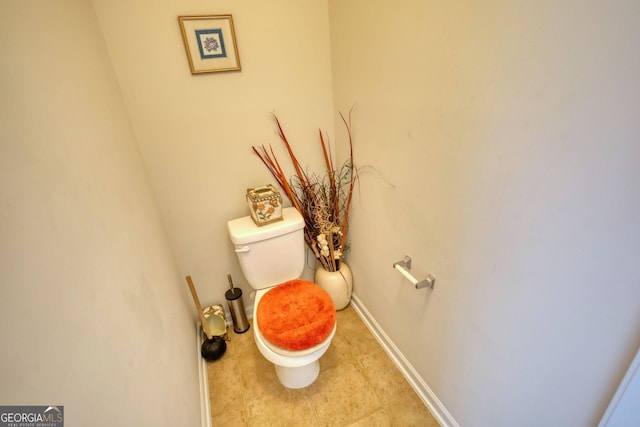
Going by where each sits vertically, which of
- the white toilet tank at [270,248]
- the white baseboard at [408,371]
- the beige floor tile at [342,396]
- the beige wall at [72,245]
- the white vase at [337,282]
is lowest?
the beige floor tile at [342,396]

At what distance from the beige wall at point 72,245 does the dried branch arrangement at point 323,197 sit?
2.51 ft

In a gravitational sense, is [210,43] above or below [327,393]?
above

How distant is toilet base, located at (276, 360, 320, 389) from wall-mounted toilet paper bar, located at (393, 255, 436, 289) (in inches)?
27.1

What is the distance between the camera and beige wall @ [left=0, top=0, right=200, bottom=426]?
399 millimetres

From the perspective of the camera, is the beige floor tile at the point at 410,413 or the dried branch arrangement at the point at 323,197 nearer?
the beige floor tile at the point at 410,413

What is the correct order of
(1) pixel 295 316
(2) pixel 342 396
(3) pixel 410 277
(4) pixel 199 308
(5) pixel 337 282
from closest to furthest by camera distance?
(3) pixel 410 277 < (1) pixel 295 316 < (2) pixel 342 396 < (4) pixel 199 308 < (5) pixel 337 282

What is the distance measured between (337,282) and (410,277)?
69 centimetres

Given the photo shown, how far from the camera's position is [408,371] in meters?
1.46

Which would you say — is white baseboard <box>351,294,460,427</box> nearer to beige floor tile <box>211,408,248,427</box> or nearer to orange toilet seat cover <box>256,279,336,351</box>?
orange toilet seat cover <box>256,279,336,351</box>

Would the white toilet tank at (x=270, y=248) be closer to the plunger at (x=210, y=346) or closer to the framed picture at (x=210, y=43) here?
the plunger at (x=210, y=346)

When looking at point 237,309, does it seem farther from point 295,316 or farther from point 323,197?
point 323,197

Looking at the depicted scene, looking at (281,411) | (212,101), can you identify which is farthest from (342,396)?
(212,101)

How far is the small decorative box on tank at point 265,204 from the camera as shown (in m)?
1.42

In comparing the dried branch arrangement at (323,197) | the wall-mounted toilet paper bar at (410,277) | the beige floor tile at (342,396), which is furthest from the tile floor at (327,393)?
the wall-mounted toilet paper bar at (410,277)
